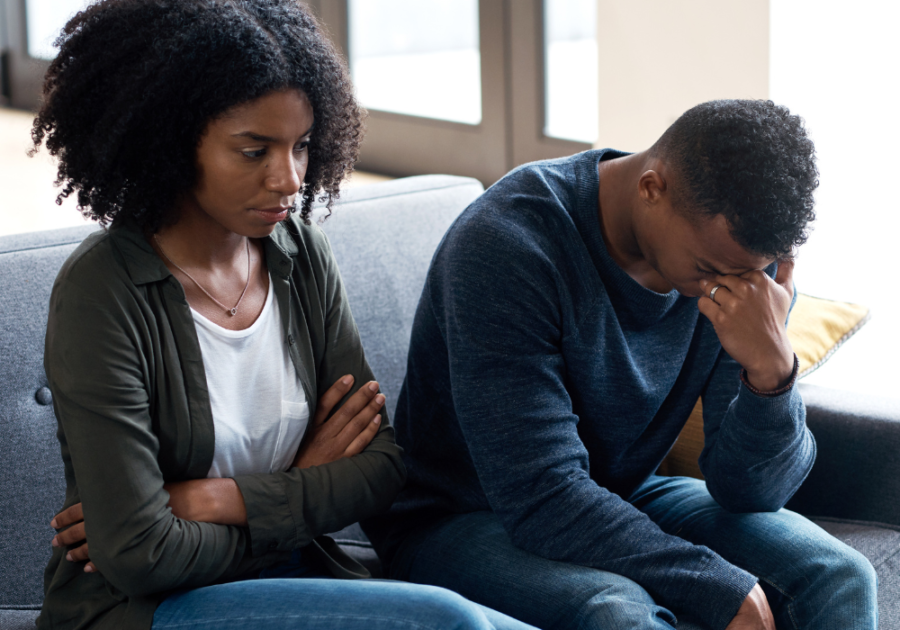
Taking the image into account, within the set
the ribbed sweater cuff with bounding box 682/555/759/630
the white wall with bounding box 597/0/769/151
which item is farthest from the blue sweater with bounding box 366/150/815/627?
the white wall with bounding box 597/0/769/151

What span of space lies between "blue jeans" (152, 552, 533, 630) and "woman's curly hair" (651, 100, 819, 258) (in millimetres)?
551

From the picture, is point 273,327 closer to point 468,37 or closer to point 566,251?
point 566,251

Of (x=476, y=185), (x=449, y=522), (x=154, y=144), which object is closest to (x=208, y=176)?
(x=154, y=144)

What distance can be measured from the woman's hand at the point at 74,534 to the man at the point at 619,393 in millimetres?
Result: 442

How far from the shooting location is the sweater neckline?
131 centimetres

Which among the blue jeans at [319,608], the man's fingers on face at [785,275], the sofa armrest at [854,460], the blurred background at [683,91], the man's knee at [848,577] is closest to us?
the blue jeans at [319,608]

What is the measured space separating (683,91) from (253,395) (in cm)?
142

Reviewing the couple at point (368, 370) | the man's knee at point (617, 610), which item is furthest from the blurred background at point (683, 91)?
the man's knee at point (617, 610)

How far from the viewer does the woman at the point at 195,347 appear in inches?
41.8

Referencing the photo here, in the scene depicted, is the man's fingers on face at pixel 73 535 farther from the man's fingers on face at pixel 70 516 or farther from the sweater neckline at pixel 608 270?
the sweater neckline at pixel 608 270

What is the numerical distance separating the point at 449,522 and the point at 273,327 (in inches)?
14.7

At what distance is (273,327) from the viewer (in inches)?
49.8

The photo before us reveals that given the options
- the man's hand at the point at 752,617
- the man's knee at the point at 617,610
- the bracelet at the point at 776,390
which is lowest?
the man's hand at the point at 752,617

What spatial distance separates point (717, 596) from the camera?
3.87ft
